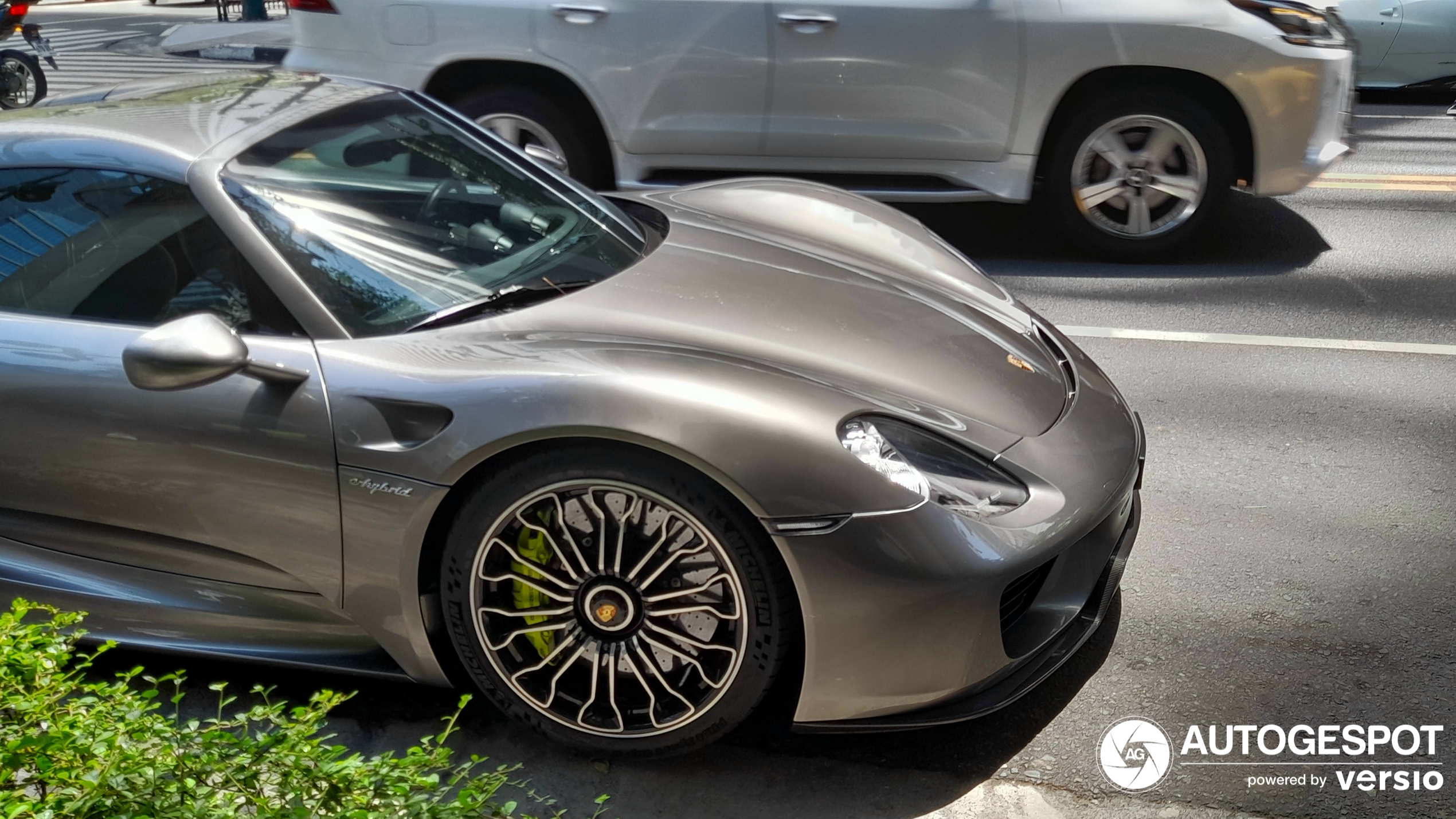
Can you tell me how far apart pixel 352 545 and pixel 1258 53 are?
15.7ft

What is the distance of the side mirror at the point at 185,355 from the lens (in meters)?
2.68

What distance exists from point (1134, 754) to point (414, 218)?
6.91ft

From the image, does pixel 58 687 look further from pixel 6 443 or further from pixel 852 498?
pixel 852 498

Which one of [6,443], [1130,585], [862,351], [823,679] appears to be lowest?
[1130,585]

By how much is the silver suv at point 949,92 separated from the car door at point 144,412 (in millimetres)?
3588

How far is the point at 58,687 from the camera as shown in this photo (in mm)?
2102

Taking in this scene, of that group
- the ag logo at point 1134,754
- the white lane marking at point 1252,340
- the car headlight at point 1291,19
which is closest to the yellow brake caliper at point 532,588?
the ag logo at point 1134,754

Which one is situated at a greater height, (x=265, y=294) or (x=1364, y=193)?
(x=265, y=294)

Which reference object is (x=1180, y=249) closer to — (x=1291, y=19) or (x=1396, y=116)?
(x=1291, y=19)

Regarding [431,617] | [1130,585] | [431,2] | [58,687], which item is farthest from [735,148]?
[58,687]

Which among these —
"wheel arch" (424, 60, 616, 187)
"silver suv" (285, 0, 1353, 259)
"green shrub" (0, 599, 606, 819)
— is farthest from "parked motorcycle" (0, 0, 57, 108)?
"green shrub" (0, 599, 606, 819)

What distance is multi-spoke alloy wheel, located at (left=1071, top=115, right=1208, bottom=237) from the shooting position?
603 cm

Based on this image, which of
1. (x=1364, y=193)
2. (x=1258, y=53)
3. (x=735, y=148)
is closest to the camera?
(x=1258, y=53)

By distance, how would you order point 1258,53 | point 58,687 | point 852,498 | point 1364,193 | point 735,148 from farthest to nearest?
1. point 1364,193
2. point 735,148
3. point 1258,53
4. point 852,498
5. point 58,687
